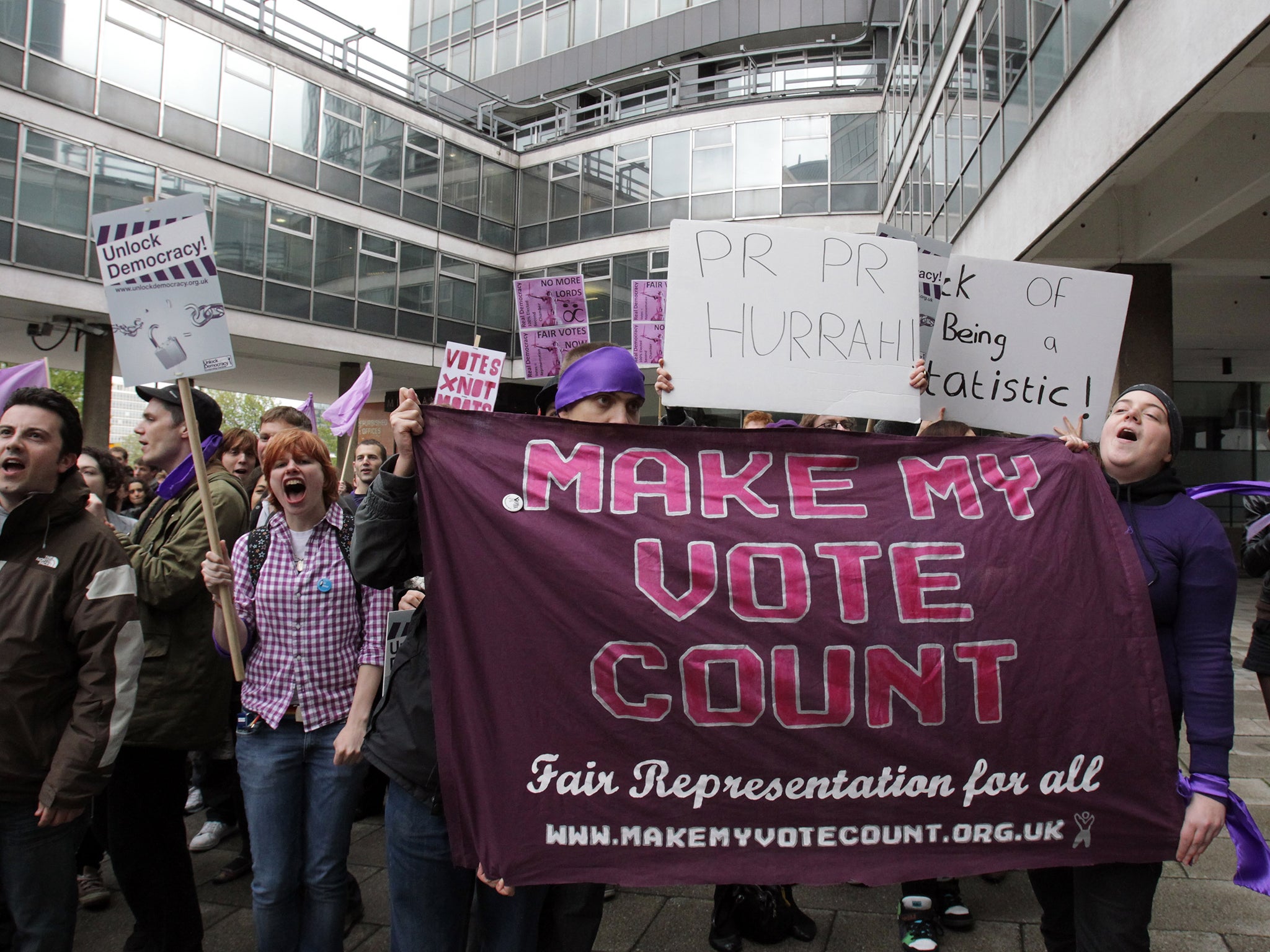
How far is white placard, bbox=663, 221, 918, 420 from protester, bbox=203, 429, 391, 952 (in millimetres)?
1264

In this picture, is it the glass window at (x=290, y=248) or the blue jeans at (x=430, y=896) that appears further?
the glass window at (x=290, y=248)

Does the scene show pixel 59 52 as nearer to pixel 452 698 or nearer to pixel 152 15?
pixel 152 15

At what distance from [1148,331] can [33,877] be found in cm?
971

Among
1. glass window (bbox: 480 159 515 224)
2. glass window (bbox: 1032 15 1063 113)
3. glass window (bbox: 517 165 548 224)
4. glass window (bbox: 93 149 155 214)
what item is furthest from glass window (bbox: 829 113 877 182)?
glass window (bbox: 93 149 155 214)

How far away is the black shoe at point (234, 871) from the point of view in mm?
4180

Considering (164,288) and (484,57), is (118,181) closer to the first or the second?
(164,288)

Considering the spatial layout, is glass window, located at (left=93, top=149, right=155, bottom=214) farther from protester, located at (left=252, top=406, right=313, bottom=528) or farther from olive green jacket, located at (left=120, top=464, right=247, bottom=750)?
olive green jacket, located at (left=120, top=464, right=247, bottom=750)

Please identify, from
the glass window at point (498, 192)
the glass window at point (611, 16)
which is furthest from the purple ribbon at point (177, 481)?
the glass window at point (611, 16)

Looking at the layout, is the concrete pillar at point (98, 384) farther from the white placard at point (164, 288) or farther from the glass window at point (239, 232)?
the white placard at point (164, 288)

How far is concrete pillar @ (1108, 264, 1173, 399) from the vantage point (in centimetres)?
891

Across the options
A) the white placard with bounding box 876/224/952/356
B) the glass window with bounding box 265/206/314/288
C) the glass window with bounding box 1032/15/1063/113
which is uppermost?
the glass window with bounding box 265/206/314/288

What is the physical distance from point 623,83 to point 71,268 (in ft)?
55.9

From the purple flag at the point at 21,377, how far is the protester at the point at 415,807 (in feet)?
5.88

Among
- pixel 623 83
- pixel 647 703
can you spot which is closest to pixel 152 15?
pixel 623 83
